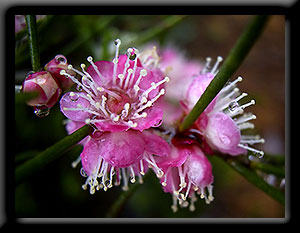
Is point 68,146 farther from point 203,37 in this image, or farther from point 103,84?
point 203,37

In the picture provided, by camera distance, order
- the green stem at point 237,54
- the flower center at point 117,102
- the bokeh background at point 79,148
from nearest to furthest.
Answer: the green stem at point 237,54, the flower center at point 117,102, the bokeh background at point 79,148

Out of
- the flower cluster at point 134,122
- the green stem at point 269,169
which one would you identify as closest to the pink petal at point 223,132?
the flower cluster at point 134,122

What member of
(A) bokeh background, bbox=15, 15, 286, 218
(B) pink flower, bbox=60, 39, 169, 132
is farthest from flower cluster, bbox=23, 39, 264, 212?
(A) bokeh background, bbox=15, 15, 286, 218

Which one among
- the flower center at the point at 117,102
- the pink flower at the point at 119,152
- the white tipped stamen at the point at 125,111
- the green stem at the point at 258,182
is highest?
the flower center at the point at 117,102

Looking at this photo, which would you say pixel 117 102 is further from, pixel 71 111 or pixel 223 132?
pixel 223 132

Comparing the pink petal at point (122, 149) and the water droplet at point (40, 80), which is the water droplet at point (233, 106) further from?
the water droplet at point (40, 80)

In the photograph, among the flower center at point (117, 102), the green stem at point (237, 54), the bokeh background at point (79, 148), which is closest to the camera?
the green stem at point (237, 54)

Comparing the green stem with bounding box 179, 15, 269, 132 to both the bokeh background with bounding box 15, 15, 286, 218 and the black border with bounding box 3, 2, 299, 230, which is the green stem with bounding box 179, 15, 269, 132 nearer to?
the black border with bounding box 3, 2, 299, 230

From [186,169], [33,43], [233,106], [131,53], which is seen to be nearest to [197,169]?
[186,169]
